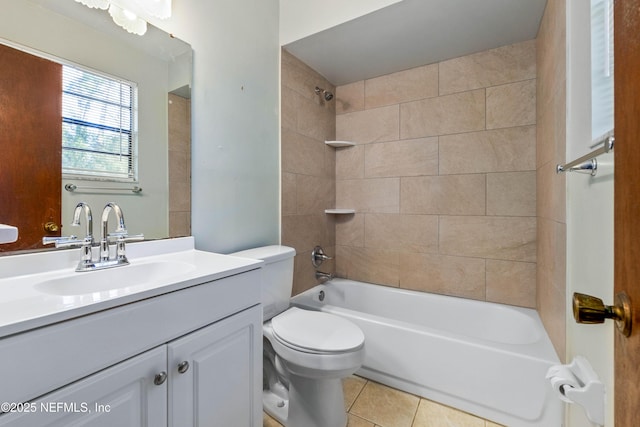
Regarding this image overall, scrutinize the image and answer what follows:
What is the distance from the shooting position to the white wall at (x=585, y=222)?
69 centimetres

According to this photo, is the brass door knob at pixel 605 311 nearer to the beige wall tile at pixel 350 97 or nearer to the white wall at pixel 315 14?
the white wall at pixel 315 14

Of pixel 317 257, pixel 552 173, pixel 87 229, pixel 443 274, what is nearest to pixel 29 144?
pixel 87 229

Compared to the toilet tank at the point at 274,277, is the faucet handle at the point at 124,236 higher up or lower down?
higher up

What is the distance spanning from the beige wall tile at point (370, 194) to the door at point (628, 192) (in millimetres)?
1895

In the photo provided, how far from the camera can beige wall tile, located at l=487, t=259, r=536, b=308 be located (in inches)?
71.4

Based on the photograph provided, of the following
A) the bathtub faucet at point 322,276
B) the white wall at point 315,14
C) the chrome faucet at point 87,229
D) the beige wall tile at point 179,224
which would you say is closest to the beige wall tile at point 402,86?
the white wall at point 315,14

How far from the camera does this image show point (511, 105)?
1.84 metres

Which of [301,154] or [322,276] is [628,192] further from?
[322,276]

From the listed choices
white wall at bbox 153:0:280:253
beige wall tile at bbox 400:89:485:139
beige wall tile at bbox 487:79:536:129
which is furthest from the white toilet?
beige wall tile at bbox 487:79:536:129

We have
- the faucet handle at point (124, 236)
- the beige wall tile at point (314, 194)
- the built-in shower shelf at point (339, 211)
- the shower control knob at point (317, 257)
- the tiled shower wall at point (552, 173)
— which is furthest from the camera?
the built-in shower shelf at point (339, 211)

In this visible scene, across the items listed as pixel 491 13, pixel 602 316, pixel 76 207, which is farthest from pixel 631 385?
A: pixel 491 13

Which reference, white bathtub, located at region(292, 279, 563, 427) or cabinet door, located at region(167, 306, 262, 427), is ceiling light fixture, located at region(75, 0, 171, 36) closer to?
cabinet door, located at region(167, 306, 262, 427)

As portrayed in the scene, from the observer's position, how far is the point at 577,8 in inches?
39.2

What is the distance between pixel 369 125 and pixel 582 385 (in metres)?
2.03
